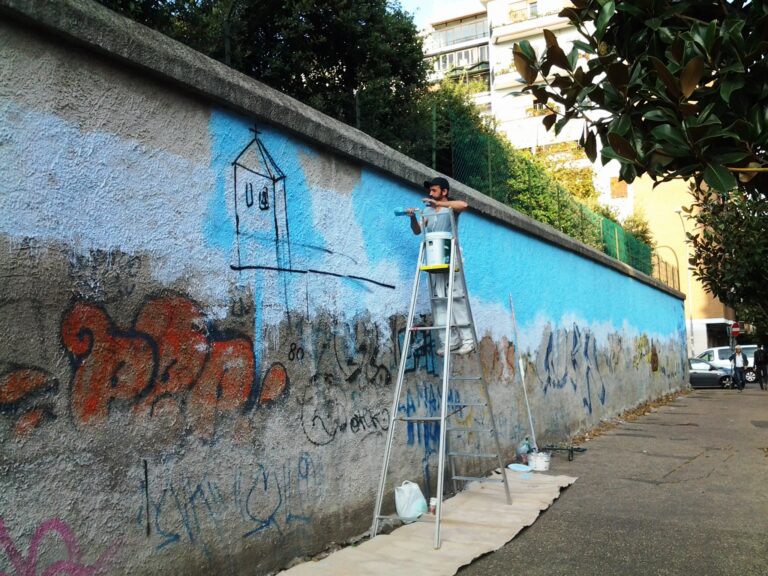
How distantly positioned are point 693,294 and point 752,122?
41462 mm

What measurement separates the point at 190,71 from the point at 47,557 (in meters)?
2.55

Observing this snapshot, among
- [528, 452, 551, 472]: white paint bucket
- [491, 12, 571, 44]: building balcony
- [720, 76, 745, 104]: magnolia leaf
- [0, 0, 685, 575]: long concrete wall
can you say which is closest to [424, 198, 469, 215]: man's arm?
[0, 0, 685, 575]: long concrete wall

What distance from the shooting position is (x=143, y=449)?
11.6 ft

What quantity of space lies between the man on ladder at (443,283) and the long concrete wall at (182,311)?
0.28 metres

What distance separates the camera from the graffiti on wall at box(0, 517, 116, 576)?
9.43 feet

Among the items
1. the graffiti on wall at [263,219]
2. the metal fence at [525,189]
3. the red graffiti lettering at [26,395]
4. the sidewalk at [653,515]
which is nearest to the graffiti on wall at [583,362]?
the sidewalk at [653,515]

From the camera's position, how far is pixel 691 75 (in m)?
2.88

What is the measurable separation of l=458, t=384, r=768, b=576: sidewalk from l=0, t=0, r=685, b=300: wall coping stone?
3.10 meters

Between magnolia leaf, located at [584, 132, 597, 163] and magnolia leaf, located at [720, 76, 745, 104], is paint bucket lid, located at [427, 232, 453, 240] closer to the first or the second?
magnolia leaf, located at [584, 132, 597, 163]

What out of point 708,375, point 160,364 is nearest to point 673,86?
point 160,364

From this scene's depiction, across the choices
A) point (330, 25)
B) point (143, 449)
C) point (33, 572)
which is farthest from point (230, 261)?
point (330, 25)

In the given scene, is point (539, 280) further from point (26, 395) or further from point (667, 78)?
point (26, 395)

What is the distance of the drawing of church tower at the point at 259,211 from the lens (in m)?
4.34

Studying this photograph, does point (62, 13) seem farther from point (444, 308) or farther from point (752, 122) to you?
point (444, 308)
